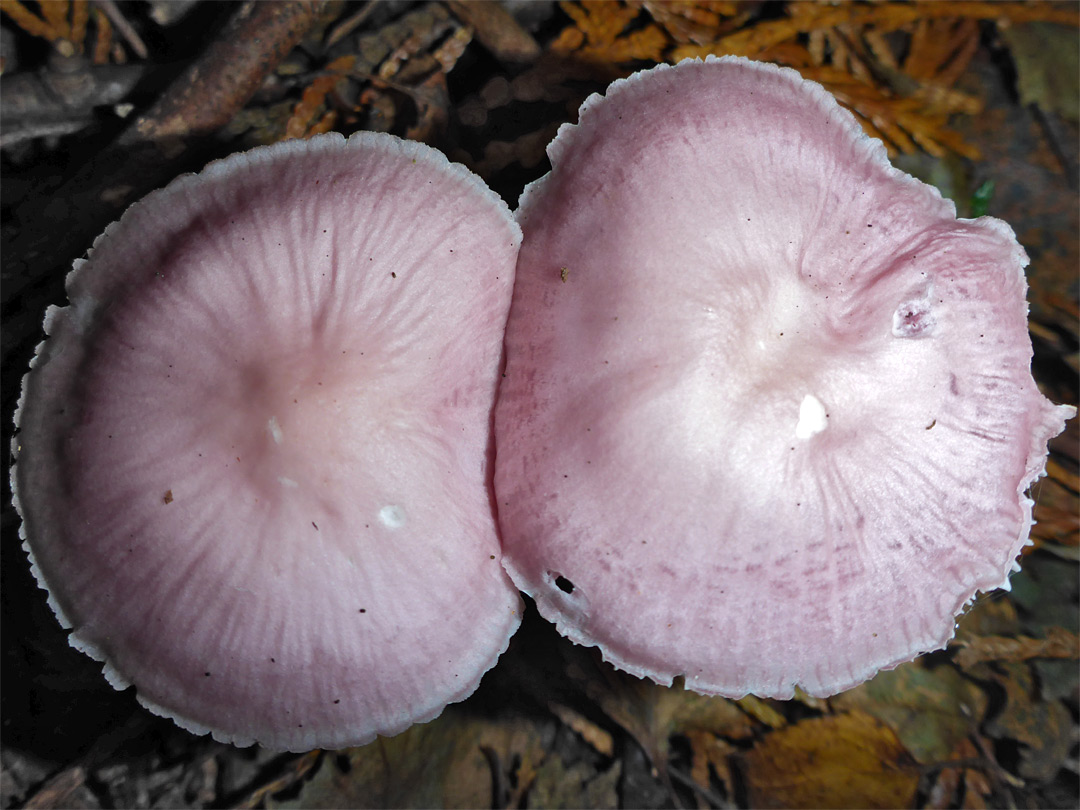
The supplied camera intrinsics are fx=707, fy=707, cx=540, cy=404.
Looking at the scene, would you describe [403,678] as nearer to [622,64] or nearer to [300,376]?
[300,376]

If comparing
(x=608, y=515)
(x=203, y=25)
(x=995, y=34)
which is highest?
(x=203, y=25)

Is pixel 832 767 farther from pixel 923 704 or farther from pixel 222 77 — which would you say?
pixel 222 77

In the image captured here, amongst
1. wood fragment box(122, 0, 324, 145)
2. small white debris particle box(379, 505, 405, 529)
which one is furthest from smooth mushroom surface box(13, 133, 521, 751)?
wood fragment box(122, 0, 324, 145)

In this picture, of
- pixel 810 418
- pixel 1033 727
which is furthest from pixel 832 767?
pixel 810 418

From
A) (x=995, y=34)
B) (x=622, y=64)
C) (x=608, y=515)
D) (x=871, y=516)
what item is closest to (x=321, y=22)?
(x=622, y=64)

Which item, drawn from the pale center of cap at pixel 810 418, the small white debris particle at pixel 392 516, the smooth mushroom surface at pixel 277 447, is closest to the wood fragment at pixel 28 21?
the smooth mushroom surface at pixel 277 447

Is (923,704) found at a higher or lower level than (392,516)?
lower

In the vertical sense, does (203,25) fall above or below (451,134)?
above

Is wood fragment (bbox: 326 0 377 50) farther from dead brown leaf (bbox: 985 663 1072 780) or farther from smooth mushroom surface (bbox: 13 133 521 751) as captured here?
dead brown leaf (bbox: 985 663 1072 780)

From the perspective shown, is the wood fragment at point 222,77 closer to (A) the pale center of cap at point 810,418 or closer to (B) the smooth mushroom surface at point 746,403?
(B) the smooth mushroom surface at point 746,403
